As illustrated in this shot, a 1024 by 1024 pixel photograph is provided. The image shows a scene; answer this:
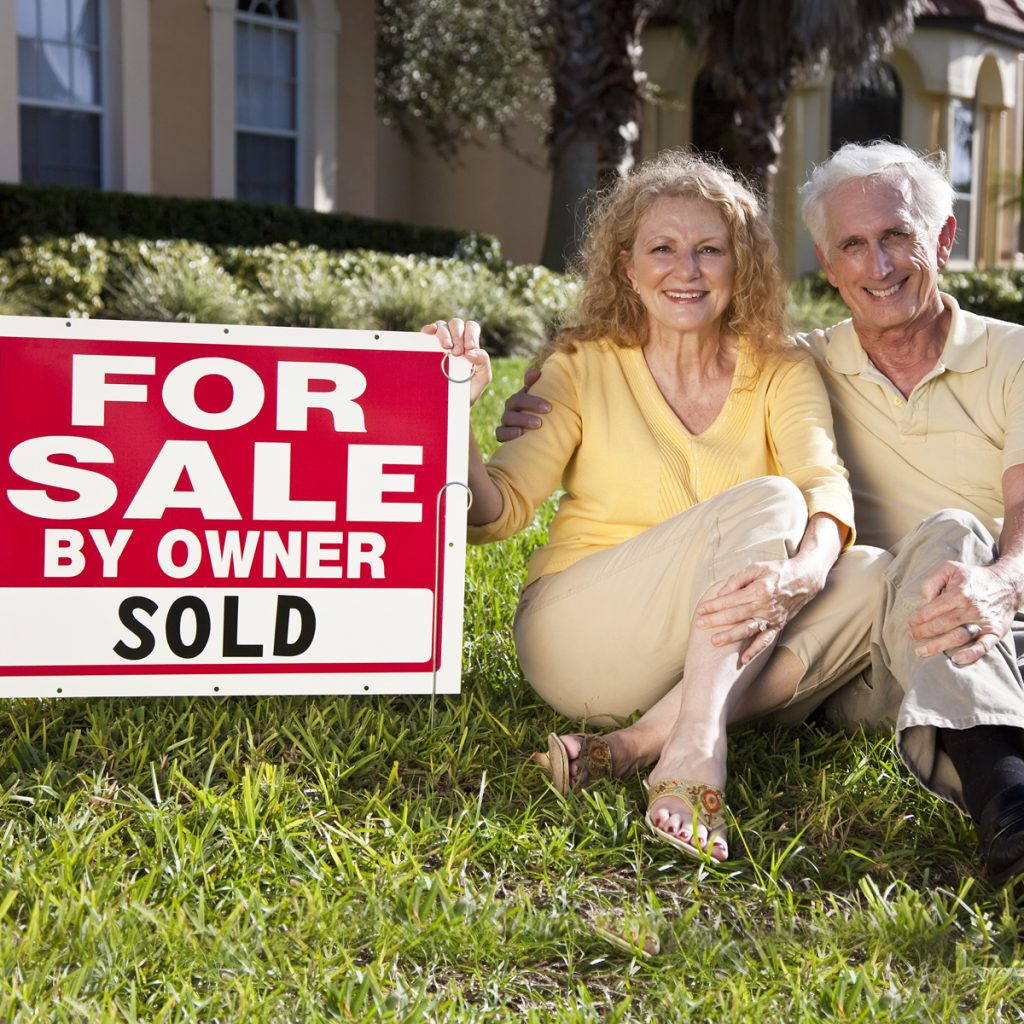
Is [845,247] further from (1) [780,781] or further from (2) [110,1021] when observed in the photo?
(2) [110,1021]

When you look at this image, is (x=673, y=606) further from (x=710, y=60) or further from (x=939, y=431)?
(x=710, y=60)

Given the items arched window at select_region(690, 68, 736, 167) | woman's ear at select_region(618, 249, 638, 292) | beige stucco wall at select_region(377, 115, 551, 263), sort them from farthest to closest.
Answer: arched window at select_region(690, 68, 736, 167) < beige stucco wall at select_region(377, 115, 551, 263) < woman's ear at select_region(618, 249, 638, 292)

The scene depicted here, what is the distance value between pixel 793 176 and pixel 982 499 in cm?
1492

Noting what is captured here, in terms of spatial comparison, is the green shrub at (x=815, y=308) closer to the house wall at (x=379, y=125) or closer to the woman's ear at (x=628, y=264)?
the house wall at (x=379, y=125)

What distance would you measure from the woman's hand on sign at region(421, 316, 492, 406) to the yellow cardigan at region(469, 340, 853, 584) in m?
0.22

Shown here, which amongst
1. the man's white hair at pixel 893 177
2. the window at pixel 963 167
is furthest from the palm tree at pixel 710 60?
the man's white hair at pixel 893 177

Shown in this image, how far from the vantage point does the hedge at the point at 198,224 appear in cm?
957

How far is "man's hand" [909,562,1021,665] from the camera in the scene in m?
2.53

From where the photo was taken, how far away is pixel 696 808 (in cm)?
249

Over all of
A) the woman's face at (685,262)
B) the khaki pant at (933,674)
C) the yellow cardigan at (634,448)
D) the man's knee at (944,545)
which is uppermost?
the woman's face at (685,262)

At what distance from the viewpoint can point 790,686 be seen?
2.81m

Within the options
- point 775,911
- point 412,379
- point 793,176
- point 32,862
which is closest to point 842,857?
point 775,911

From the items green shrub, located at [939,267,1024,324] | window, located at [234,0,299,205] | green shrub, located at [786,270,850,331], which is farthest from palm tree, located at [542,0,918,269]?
window, located at [234,0,299,205]

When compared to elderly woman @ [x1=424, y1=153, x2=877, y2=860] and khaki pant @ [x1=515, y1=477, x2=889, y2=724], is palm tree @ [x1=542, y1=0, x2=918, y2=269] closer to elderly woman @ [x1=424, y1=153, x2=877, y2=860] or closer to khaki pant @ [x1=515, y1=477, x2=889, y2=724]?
elderly woman @ [x1=424, y1=153, x2=877, y2=860]
